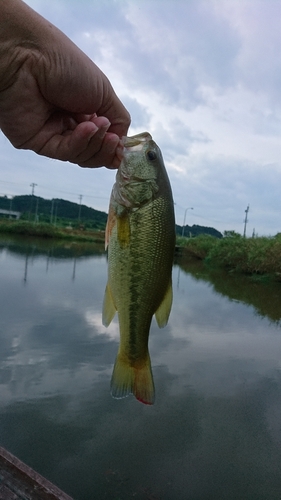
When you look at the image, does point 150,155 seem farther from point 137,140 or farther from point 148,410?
point 148,410

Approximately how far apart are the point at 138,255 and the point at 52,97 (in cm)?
104

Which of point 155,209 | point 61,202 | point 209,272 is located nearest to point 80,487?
point 155,209

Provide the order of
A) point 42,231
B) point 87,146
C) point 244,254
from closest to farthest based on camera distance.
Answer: point 87,146
point 244,254
point 42,231

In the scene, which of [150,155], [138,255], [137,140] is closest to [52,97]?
[137,140]

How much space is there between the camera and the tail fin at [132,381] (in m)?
1.78

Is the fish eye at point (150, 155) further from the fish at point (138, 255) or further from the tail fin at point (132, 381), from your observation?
the tail fin at point (132, 381)

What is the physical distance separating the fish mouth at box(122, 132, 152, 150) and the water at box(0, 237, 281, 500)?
3087mm

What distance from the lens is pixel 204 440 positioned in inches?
173

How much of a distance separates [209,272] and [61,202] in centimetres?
6555

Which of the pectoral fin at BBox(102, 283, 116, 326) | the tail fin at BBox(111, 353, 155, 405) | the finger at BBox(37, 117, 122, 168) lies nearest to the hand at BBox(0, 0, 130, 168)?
the finger at BBox(37, 117, 122, 168)

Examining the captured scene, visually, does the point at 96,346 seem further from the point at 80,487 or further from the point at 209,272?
the point at 209,272

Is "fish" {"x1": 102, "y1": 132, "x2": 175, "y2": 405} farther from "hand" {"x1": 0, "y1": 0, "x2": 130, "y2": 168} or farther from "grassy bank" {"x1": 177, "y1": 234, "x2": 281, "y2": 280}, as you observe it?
"grassy bank" {"x1": 177, "y1": 234, "x2": 281, "y2": 280}

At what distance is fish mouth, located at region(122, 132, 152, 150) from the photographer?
1836 millimetres

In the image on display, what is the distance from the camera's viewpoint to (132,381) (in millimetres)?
1821
